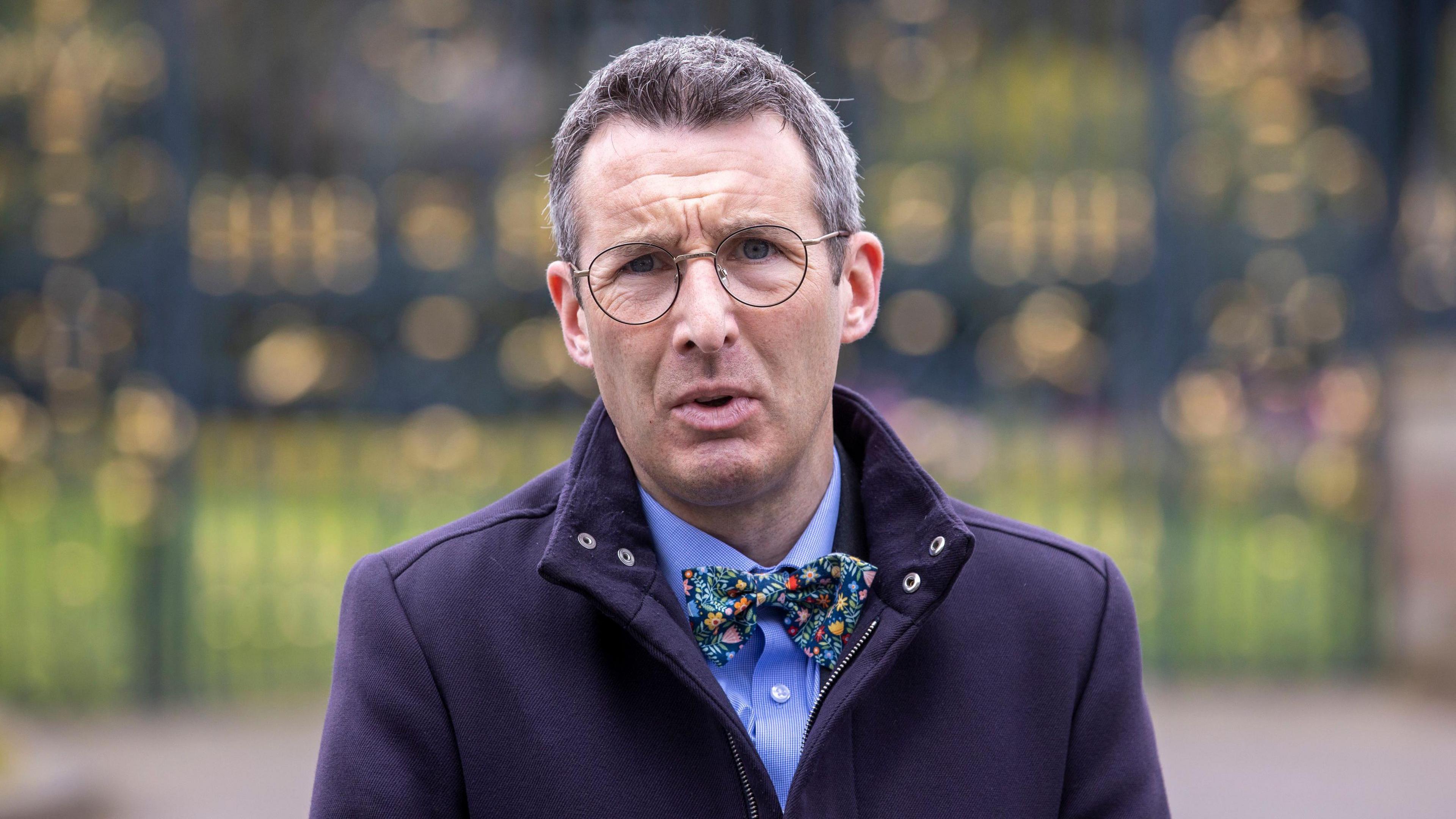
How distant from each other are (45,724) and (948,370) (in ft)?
12.8

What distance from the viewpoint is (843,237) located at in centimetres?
217

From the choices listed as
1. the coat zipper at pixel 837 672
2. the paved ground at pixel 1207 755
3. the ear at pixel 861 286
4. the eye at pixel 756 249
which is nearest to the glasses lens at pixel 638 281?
the eye at pixel 756 249

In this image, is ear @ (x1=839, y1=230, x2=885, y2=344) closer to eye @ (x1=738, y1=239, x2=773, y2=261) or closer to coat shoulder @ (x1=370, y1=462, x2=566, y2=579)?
eye @ (x1=738, y1=239, x2=773, y2=261)

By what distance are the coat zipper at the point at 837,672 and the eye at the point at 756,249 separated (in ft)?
1.77

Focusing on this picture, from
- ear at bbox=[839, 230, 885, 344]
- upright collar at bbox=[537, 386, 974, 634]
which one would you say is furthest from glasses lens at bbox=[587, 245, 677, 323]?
ear at bbox=[839, 230, 885, 344]

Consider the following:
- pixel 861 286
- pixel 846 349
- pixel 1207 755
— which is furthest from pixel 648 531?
pixel 846 349

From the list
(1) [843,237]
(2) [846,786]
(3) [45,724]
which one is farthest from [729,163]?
(3) [45,724]

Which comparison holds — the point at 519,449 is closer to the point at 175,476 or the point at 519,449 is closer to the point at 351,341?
the point at 351,341

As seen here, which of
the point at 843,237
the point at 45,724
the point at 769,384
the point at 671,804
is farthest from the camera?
the point at 45,724

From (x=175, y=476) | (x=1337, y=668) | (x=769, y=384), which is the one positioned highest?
(x=769, y=384)

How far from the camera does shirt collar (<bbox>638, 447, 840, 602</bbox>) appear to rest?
213 centimetres

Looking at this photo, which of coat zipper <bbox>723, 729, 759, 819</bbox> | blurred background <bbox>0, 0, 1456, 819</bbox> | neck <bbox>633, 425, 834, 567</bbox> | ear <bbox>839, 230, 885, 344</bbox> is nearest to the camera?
coat zipper <bbox>723, 729, 759, 819</bbox>

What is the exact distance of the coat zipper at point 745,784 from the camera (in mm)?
1886

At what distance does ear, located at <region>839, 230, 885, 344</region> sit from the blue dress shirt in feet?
0.94
